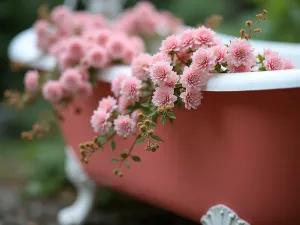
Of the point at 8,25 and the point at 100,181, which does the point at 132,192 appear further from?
the point at 8,25

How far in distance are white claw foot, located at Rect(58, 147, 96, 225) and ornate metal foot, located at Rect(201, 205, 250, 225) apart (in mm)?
733

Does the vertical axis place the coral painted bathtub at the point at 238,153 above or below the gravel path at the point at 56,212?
below

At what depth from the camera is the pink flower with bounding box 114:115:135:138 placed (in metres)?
1.23

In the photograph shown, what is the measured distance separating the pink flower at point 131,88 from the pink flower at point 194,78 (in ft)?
0.51

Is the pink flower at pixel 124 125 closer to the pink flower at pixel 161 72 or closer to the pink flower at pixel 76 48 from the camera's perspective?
the pink flower at pixel 161 72

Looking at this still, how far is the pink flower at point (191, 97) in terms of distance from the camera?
1.13m

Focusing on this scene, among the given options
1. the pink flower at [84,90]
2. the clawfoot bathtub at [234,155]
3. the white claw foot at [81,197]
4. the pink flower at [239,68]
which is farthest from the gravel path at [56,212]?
the pink flower at [239,68]

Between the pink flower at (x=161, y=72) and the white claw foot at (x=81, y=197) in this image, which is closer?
the pink flower at (x=161, y=72)

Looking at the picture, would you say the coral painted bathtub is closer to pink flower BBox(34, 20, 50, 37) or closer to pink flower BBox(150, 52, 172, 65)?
pink flower BBox(150, 52, 172, 65)

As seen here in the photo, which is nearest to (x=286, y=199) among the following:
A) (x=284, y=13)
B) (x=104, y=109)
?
(x=104, y=109)

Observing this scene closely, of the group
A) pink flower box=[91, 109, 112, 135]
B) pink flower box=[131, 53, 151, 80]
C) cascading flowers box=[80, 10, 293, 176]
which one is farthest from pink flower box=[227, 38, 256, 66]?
pink flower box=[91, 109, 112, 135]

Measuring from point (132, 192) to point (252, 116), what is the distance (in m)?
0.65

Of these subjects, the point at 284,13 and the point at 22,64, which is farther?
the point at 284,13

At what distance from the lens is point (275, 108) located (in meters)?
1.11
